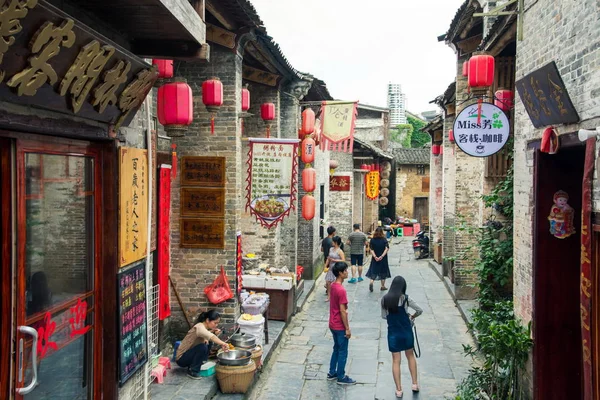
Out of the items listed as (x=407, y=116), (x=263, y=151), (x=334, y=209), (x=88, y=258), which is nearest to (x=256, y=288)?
(x=263, y=151)


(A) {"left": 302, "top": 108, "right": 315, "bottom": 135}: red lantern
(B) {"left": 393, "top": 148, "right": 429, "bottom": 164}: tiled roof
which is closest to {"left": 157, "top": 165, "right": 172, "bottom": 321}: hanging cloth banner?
(A) {"left": 302, "top": 108, "right": 315, "bottom": 135}: red lantern

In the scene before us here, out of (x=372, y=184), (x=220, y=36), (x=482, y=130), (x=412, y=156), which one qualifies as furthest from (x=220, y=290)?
(x=412, y=156)

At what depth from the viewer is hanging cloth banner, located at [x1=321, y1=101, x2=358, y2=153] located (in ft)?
41.8

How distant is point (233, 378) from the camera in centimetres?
743

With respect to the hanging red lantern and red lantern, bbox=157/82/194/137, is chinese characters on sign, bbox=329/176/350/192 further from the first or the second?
red lantern, bbox=157/82/194/137

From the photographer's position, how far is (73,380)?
4.47m

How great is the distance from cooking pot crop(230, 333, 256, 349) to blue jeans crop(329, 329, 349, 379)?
117cm

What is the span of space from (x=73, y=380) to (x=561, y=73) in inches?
193

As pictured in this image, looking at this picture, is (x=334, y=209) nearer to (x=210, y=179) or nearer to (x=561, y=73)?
(x=210, y=179)

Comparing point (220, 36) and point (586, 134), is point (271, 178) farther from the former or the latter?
point (586, 134)

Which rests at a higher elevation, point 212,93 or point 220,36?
point 220,36

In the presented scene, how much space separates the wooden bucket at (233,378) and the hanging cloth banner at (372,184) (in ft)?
63.8

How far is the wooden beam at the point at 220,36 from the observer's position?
8.64 m

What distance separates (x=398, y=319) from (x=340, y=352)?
1182mm
